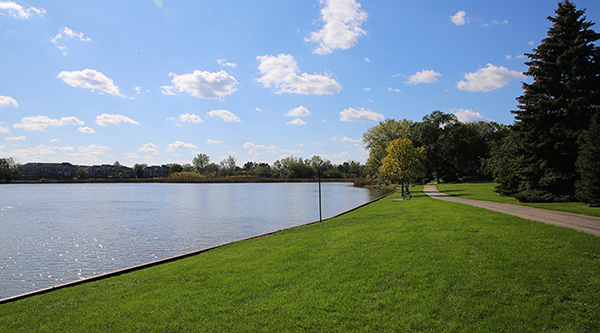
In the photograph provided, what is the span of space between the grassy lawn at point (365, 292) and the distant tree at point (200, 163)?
156 m

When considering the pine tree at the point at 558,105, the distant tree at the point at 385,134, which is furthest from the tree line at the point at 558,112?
the distant tree at the point at 385,134

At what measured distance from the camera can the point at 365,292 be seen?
20.6 ft

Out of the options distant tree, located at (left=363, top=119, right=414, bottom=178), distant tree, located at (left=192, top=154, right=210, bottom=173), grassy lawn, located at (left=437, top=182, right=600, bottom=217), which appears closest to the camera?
grassy lawn, located at (left=437, top=182, right=600, bottom=217)

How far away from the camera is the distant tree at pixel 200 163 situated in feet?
524

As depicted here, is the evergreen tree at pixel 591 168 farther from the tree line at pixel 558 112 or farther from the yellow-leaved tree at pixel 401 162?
the yellow-leaved tree at pixel 401 162

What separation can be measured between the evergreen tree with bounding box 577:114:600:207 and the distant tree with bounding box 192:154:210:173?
15423cm

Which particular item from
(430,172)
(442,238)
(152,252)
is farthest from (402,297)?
(430,172)

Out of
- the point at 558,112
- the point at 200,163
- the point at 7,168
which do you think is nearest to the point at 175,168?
the point at 200,163

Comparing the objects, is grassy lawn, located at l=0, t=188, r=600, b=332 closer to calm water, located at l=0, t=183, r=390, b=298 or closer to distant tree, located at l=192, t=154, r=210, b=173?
calm water, located at l=0, t=183, r=390, b=298

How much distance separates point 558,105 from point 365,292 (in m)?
24.8

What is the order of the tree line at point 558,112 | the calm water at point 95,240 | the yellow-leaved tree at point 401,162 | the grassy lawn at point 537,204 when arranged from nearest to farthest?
the calm water at point 95,240 < the grassy lawn at point 537,204 < the tree line at point 558,112 < the yellow-leaved tree at point 401,162

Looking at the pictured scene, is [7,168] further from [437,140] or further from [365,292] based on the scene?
[365,292]

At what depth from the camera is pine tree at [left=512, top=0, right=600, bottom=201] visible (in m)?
22.5

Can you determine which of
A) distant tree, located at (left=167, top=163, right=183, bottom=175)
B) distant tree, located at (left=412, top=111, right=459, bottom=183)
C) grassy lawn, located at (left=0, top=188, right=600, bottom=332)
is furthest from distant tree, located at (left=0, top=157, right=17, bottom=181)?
grassy lawn, located at (left=0, top=188, right=600, bottom=332)
